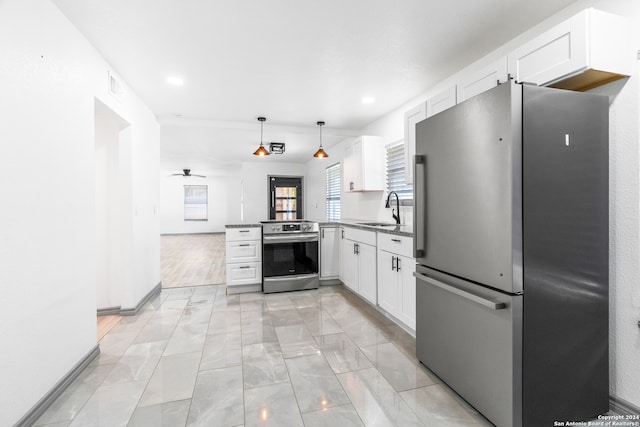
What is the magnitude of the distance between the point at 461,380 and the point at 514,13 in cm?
247

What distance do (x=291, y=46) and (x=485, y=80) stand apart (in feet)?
5.14

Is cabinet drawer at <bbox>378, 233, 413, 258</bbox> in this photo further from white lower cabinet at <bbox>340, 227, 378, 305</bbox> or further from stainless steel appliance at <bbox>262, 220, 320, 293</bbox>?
stainless steel appliance at <bbox>262, 220, 320, 293</bbox>

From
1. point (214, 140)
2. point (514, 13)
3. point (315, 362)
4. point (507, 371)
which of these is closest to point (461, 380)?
point (507, 371)

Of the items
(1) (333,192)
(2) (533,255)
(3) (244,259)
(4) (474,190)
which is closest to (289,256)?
(3) (244,259)

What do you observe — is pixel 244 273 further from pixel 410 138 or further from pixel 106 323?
pixel 410 138

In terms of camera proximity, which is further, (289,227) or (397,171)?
(289,227)

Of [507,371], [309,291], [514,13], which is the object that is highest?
[514,13]

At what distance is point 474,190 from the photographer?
1.72 metres

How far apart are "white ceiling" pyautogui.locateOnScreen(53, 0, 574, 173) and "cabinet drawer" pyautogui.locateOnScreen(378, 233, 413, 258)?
5.45 feet

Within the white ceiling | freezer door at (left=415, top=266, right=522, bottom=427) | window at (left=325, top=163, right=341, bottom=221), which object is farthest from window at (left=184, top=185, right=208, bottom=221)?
A: freezer door at (left=415, top=266, right=522, bottom=427)

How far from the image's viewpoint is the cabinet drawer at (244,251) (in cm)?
430

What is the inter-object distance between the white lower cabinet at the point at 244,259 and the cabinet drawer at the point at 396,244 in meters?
1.94

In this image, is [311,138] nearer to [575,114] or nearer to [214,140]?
[214,140]

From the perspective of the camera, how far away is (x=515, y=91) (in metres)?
1.49
